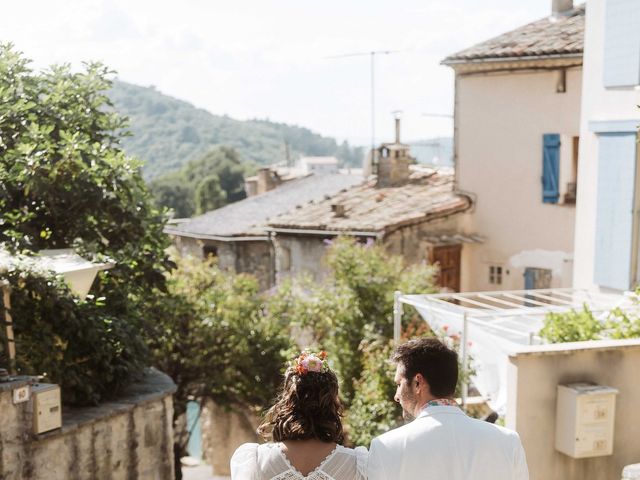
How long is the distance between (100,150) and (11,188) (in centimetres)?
105

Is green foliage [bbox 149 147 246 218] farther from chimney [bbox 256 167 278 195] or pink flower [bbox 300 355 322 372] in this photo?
pink flower [bbox 300 355 322 372]

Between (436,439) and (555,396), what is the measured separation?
3218 mm

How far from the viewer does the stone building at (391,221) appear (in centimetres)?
1564

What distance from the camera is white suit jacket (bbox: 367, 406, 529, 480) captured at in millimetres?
3025

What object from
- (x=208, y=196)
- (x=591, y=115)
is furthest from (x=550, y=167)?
(x=208, y=196)

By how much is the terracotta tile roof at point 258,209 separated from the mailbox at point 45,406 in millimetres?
14419

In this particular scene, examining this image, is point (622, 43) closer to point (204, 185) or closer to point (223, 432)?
point (223, 432)

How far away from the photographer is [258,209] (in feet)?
84.3

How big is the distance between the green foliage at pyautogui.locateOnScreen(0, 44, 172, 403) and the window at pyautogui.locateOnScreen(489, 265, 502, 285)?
7.98 metres

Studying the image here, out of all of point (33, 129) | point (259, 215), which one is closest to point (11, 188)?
point (33, 129)

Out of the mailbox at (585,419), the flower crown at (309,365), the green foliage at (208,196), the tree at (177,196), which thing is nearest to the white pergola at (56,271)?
the mailbox at (585,419)

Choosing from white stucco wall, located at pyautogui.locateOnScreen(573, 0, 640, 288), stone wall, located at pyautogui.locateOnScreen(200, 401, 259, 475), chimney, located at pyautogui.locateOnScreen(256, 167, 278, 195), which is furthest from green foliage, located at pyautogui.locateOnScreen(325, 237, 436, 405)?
chimney, located at pyautogui.locateOnScreen(256, 167, 278, 195)

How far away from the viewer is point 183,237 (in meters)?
24.9

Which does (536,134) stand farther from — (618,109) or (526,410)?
(526,410)
